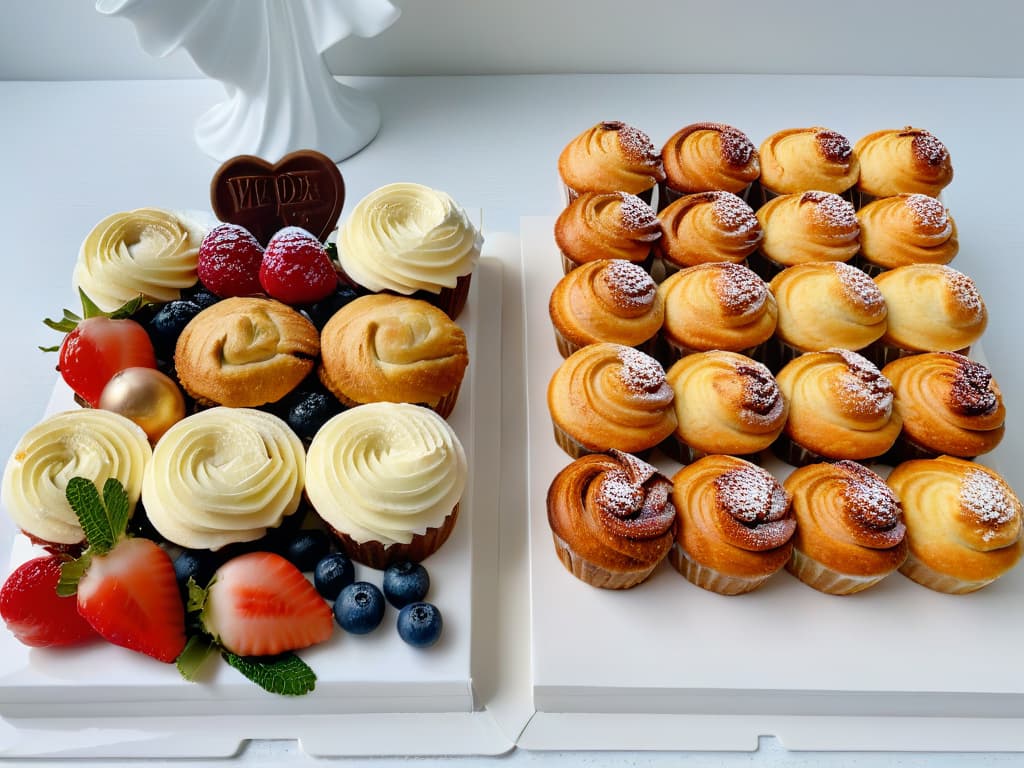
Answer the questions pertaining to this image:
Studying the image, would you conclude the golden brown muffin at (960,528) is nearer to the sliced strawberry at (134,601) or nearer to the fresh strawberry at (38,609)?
the sliced strawberry at (134,601)

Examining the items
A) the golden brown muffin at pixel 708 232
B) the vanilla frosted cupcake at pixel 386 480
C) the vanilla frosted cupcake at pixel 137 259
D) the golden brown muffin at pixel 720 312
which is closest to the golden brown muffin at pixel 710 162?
the golden brown muffin at pixel 708 232

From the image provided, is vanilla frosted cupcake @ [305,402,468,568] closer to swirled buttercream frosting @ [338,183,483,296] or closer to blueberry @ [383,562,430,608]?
blueberry @ [383,562,430,608]

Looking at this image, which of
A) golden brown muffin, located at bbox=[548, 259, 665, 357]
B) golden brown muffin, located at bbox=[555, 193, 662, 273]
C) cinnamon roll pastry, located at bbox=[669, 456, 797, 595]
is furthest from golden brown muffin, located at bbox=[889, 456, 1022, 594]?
golden brown muffin, located at bbox=[555, 193, 662, 273]

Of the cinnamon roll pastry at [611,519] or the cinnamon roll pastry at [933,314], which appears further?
the cinnamon roll pastry at [933,314]

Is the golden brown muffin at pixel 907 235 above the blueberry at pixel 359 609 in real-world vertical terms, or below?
above

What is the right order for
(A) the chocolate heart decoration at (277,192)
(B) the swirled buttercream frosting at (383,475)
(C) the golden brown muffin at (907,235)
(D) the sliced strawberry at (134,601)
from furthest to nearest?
1. (C) the golden brown muffin at (907,235)
2. (A) the chocolate heart decoration at (277,192)
3. (B) the swirled buttercream frosting at (383,475)
4. (D) the sliced strawberry at (134,601)

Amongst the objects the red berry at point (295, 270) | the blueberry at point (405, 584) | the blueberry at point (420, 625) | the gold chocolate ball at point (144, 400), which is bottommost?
the blueberry at point (420, 625)
